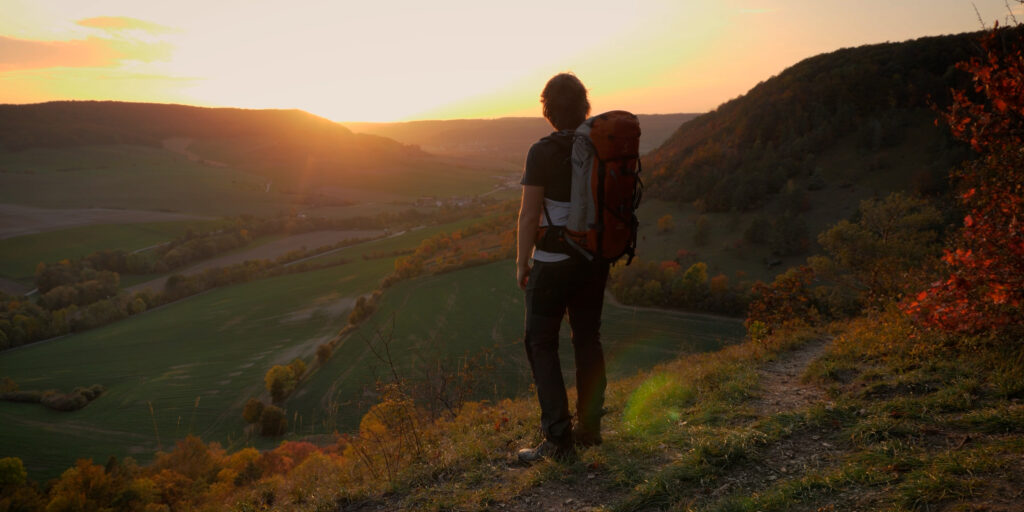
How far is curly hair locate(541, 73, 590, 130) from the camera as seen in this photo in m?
3.65

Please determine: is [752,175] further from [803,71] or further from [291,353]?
[291,353]

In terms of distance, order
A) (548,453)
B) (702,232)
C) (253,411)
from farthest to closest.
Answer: (702,232), (253,411), (548,453)

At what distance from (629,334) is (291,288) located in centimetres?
4360

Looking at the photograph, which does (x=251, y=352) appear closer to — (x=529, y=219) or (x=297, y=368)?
Answer: (x=297, y=368)

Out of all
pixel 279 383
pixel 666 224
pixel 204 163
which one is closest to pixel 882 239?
pixel 666 224

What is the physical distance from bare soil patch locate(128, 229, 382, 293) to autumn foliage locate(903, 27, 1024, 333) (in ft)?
262

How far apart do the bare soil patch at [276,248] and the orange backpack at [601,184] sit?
78.5 m

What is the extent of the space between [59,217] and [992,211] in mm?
115874

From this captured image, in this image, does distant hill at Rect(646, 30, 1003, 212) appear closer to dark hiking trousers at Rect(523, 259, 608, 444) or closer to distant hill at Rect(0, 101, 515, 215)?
dark hiking trousers at Rect(523, 259, 608, 444)

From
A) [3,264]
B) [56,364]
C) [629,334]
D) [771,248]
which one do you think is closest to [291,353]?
[56,364]

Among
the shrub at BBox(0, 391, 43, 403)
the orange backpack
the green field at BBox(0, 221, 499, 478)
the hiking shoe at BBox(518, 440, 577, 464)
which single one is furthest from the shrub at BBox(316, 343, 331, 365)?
A: the orange backpack

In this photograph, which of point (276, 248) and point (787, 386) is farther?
point (276, 248)

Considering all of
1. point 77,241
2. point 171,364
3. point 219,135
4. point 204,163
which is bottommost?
point 171,364

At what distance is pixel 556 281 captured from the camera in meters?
3.55
